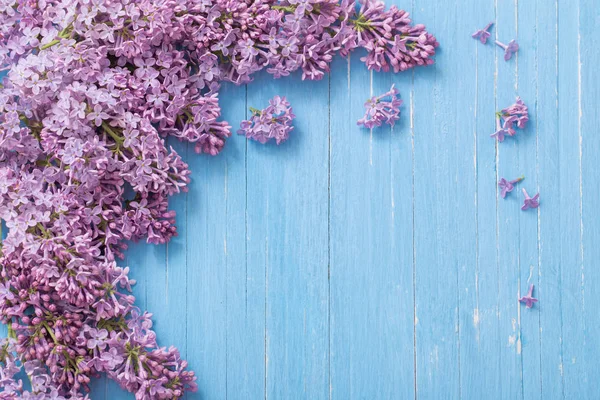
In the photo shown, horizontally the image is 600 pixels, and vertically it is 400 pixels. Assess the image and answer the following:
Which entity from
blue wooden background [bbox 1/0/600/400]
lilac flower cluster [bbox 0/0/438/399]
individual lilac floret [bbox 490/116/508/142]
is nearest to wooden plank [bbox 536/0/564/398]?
blue wooden background [bbox 1/0/600/400]

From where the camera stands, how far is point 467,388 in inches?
80.6

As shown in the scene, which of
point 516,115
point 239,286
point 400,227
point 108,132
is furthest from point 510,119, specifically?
point 108,132

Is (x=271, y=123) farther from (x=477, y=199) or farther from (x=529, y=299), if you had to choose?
(x=529, y=299)

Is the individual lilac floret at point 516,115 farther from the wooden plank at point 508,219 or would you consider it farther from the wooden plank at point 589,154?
the wooden plank at point 589,154

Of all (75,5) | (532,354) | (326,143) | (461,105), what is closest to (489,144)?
(461,105)

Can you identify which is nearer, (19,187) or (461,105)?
(19,187)

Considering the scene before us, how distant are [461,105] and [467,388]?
2.77ft

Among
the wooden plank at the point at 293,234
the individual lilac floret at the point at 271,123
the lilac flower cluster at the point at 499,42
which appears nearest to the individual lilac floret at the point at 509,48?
the lilac flower cluster at the point at 499,42

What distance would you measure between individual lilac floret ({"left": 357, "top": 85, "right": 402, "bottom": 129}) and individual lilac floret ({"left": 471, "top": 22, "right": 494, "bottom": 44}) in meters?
0.30

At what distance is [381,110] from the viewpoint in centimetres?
202

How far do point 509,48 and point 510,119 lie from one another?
0.21 meters

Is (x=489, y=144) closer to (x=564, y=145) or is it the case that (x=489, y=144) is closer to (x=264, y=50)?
(x=564, y=145)

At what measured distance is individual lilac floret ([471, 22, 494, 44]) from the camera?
2.05 m

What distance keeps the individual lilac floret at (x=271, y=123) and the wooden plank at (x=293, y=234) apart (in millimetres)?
44
